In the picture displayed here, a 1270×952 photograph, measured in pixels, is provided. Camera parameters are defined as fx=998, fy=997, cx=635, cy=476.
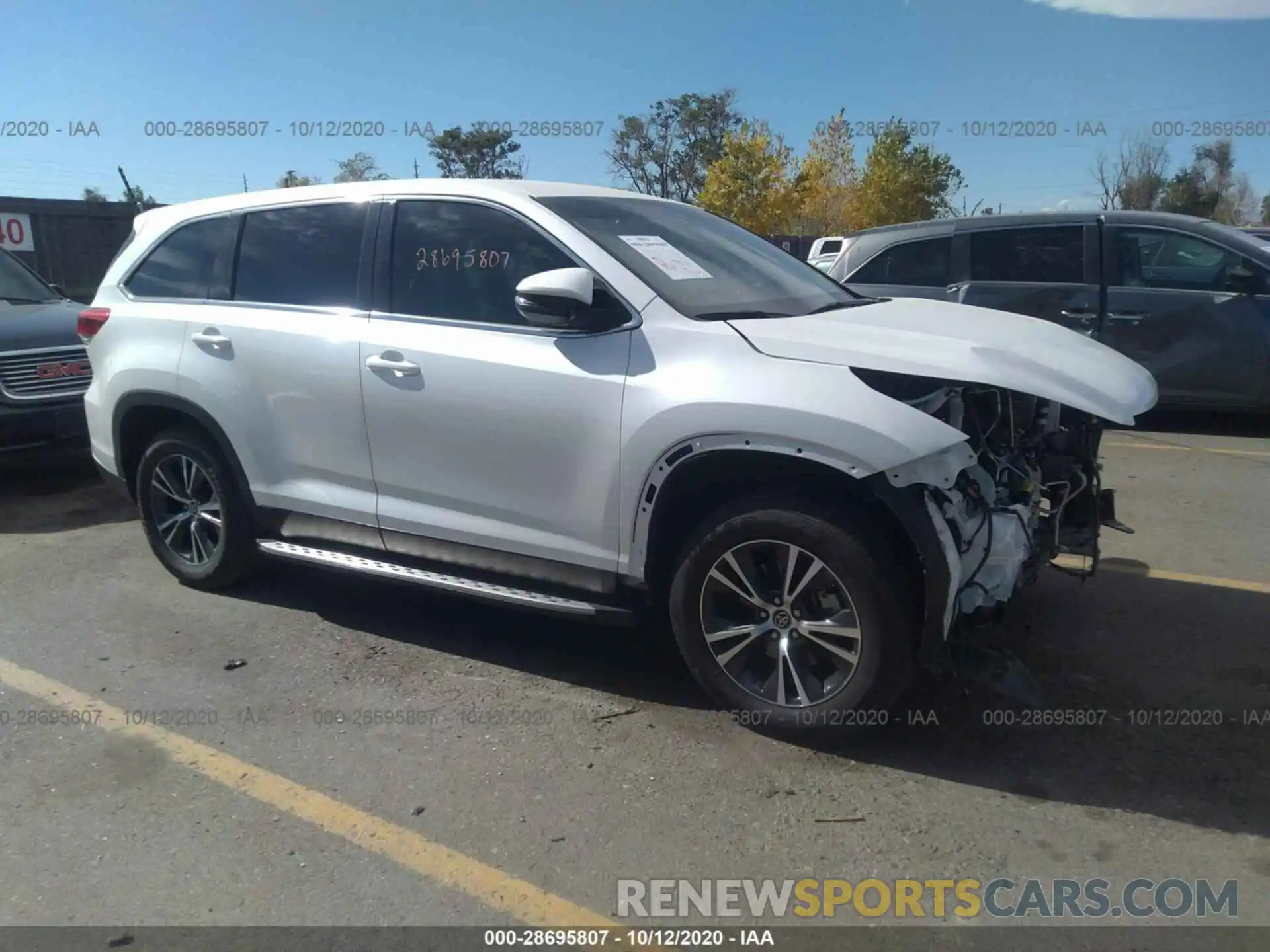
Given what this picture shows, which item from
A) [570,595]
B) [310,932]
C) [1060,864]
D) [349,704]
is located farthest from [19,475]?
[1060,864]

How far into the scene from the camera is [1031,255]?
8.34 metres

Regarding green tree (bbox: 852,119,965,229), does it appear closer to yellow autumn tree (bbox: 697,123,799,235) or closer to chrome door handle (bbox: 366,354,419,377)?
yellow autumn tree (bbox: 697,123,799,235)

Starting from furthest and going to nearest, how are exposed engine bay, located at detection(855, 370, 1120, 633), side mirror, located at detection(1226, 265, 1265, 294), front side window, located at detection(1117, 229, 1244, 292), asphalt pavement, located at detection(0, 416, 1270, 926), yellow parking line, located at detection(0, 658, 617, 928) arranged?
1. front side window, located at detection(1117, 229, 1244, 292)
2. side mirror, located at detection(1226, 265, 1265, 294)
3. exposed engine bay, located at detection(855, 370, 1120, 633)
4. asphalt pavement, located at detection(0, 416, 1270, 926)
5. yellow parking line, located at detection(0, 658, 617, 928)

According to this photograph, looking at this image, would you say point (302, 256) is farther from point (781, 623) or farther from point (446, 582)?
point (781, 623)

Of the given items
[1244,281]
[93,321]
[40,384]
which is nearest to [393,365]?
[93,321]

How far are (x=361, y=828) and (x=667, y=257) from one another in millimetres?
2308

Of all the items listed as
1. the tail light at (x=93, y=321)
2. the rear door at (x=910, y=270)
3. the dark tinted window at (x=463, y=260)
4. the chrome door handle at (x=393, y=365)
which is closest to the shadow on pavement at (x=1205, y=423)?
the rear door at (x=910, y=270)

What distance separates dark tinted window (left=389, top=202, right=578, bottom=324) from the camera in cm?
387

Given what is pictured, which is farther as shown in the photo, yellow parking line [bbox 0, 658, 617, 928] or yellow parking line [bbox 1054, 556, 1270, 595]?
yellow parking line [bbox 1054, 556, 1270, 595]

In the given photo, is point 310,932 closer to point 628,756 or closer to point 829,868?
point 628,756

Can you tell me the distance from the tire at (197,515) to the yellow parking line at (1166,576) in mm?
3948

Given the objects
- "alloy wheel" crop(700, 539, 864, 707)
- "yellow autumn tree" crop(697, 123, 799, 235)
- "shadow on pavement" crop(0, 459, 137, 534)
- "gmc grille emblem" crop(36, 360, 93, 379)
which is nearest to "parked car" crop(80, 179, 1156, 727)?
"alloy wheel" crop(700, 539, 864, 707)

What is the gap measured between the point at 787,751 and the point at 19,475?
721 cm

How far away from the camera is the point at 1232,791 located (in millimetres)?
3105
